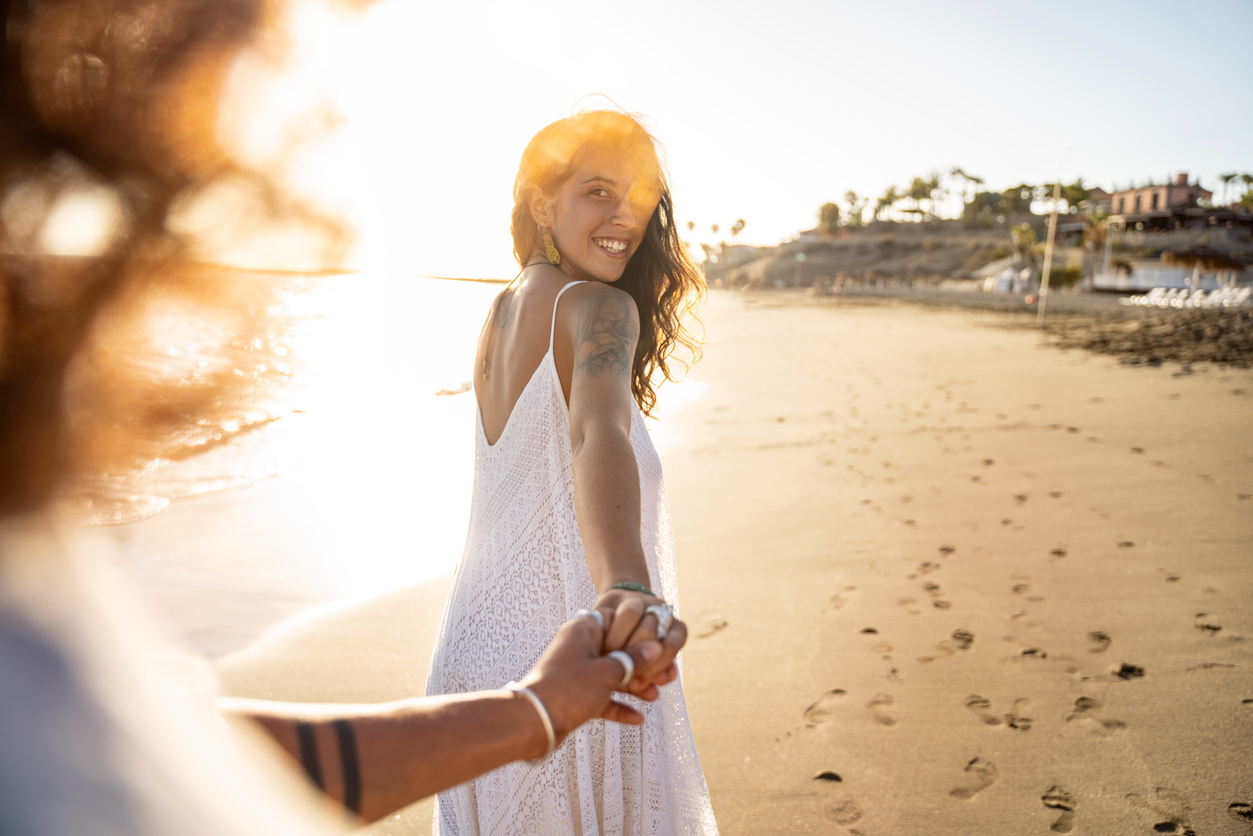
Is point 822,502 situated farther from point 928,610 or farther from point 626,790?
point 626,790

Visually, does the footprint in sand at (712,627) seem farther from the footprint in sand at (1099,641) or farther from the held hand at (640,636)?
the held hand at (640,636)

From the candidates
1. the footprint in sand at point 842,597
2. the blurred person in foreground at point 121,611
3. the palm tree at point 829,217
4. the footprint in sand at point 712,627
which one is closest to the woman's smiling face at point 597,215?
the blurred person in foreground at point 121,611

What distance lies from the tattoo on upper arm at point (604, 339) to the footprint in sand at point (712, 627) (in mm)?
3032

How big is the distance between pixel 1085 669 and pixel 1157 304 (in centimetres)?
3764

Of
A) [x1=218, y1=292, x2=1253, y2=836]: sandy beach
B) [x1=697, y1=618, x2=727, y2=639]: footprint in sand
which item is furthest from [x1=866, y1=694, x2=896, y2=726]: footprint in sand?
[x1=697, y1=618, x2=727, y2=639]: footprint in sand

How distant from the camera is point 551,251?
5.03 ft

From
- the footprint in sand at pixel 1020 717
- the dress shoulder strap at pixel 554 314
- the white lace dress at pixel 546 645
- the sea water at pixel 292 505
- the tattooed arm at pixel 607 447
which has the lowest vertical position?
the sea water at pixel 292 505

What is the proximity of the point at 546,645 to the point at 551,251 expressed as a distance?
2.81 feet

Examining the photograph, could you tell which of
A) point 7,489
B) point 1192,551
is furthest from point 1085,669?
point 7,489

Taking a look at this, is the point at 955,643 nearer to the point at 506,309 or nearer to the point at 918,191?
the point at 506,309

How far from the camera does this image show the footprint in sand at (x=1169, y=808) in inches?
95.5

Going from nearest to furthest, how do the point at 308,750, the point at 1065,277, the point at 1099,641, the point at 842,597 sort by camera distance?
the point at 308,750 → the point at 1099,641 → the point at 842,597 → the point at 1065,277

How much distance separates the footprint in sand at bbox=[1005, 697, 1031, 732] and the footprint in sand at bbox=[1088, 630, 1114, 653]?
2.38 ft

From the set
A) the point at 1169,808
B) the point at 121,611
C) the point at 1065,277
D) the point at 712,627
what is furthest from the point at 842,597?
the point at 1065,277
